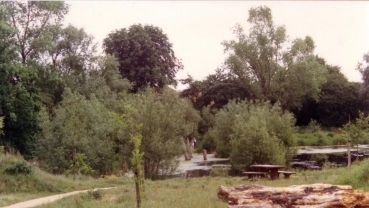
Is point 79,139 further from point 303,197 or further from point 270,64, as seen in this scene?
point 270,64

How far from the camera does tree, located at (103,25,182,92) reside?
183 ft

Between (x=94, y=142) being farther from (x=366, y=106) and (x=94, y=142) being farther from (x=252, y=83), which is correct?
(x=366, y=106)

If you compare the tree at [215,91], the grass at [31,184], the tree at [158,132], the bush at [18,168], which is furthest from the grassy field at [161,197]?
the tree at [215,91]

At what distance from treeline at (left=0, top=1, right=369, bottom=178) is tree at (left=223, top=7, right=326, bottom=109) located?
0.12 meters

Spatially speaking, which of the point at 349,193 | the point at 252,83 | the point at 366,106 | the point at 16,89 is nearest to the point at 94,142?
the point at 16,89

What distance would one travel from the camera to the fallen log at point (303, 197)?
11.9 meters

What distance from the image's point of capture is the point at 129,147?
105 feet

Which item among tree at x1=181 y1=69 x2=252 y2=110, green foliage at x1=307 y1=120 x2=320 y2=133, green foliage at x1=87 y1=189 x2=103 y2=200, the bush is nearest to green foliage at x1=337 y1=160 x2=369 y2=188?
green foliage at x1=87 y1=189 x2=103 y2=200

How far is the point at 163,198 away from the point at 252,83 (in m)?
43.0

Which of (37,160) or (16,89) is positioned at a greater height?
(16,89)

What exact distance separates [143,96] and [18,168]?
10.8 metres

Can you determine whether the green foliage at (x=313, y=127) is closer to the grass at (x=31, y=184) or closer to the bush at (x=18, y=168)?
the grass at (x=31, y=184)

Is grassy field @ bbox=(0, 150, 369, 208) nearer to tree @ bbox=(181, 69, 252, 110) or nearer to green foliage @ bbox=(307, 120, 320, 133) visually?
tree @ bbox=(181, 69, 252, 110)

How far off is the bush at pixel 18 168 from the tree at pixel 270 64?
36721mm
